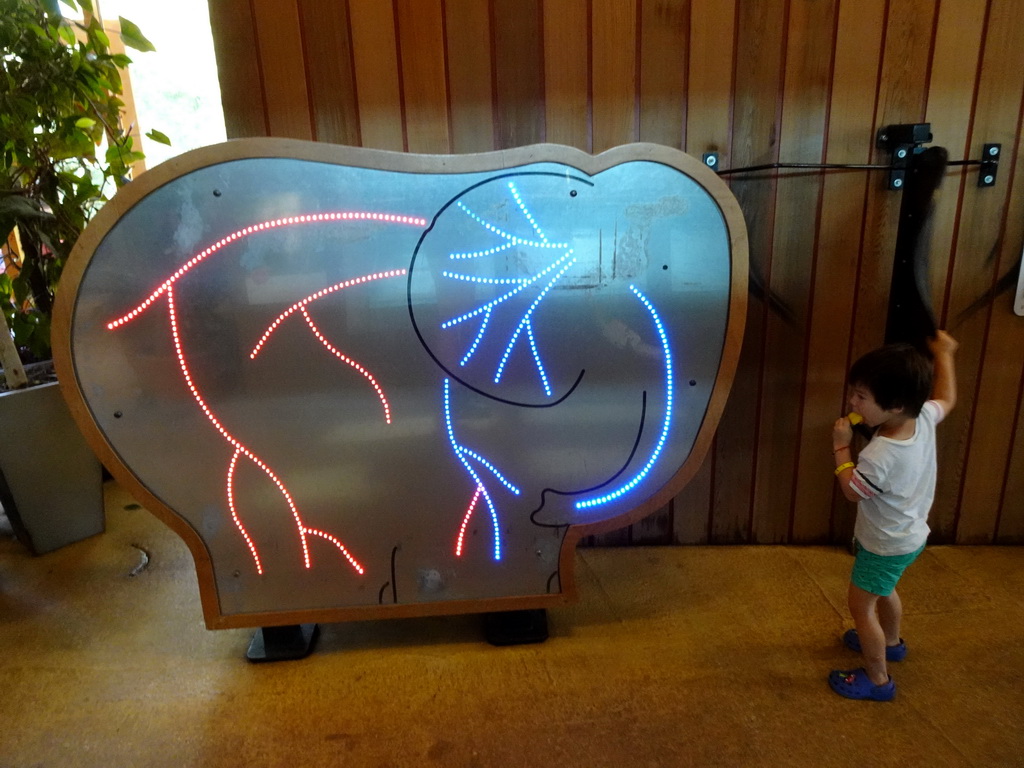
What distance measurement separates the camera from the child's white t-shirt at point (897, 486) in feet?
4.46

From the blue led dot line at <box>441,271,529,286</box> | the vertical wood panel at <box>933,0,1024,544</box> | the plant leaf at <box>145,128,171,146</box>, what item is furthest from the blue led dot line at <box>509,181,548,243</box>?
the plant leaf at <box>145,128,171,146</box>

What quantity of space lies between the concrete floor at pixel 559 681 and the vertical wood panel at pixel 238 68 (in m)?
1.47

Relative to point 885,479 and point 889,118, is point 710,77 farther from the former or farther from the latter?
point 885,479

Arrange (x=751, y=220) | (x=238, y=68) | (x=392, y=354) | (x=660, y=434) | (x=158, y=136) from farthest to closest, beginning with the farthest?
(x=158, y=136) → (x=751, y=220) → (x=238, y=68) → (x=660, y=434) → (x=392, y=354)

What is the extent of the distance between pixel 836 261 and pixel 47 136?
269 centimetres

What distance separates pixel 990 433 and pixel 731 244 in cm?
136

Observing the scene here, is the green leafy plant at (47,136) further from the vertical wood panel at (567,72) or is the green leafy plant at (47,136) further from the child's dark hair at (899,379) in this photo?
the child's dark hair at (899,379)

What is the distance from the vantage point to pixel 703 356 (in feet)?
4.84

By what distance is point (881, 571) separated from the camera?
1433 millimetres

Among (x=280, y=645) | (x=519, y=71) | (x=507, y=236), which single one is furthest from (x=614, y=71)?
(x=280, y=645)

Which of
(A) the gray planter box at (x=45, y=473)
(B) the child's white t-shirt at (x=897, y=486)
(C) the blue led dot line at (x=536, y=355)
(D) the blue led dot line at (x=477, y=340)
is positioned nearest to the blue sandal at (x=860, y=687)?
(B) the child's white t-shirt at (x=897, y=486)

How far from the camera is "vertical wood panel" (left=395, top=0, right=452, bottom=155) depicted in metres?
1.77

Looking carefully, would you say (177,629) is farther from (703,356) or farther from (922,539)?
(922,539)

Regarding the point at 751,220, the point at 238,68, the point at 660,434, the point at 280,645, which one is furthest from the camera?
the point at 751,220
